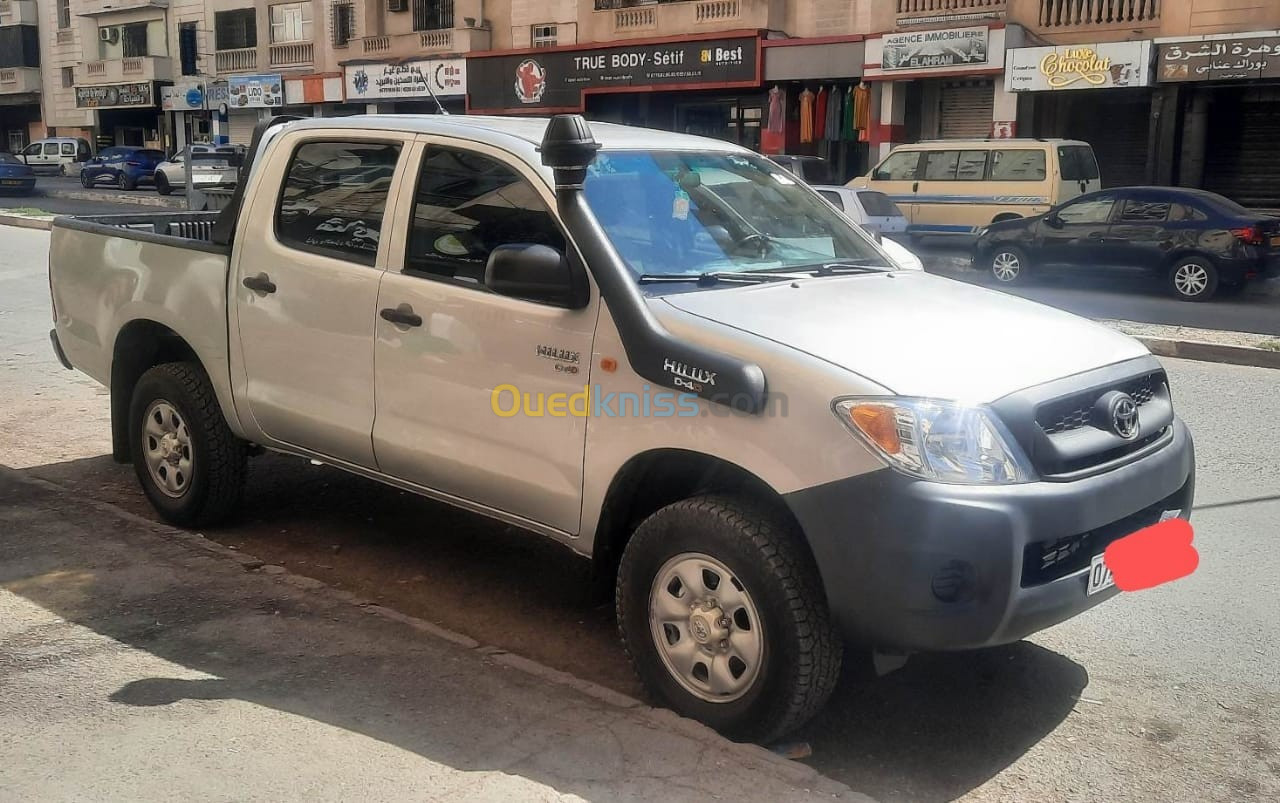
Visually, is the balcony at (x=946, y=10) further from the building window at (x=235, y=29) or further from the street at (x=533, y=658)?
the building window at (x=235, y=29)

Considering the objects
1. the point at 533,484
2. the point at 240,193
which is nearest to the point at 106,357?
the point at 240,193

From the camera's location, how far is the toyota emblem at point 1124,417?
3586 mm

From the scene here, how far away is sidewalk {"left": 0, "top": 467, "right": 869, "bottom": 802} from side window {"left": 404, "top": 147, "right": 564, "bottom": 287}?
1326 mm

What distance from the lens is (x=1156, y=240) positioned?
1583cm

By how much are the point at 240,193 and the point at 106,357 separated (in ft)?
4.13

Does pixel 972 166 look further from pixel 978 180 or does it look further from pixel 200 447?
pixel 200 447

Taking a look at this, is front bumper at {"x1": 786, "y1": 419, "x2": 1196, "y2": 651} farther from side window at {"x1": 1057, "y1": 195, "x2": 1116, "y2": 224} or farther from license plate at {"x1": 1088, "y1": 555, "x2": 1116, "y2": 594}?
side window at {"x1": 1057, "y1": 195, "x2": 1116, "y2": 224}

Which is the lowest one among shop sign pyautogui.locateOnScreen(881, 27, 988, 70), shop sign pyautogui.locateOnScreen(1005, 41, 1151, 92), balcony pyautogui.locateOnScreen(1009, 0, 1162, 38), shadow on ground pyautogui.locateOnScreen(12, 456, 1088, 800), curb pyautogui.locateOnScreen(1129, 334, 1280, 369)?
shadow on ground pyautogui.locateOnScreen(12, 456, 1088, 800)

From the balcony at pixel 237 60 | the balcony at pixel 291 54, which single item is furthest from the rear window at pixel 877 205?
the balcony at pixel 237 60

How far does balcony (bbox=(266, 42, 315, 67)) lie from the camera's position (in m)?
40.1

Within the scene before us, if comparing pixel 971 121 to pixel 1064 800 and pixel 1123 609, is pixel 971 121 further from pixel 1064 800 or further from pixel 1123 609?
pixel 1064 800

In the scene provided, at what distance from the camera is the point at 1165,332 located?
38.6 feet

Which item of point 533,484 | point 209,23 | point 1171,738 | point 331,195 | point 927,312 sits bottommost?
point 1171,738

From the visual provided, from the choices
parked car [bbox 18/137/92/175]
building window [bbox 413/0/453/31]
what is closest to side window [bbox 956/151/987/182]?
building window [bbox 413/0/453/31]
